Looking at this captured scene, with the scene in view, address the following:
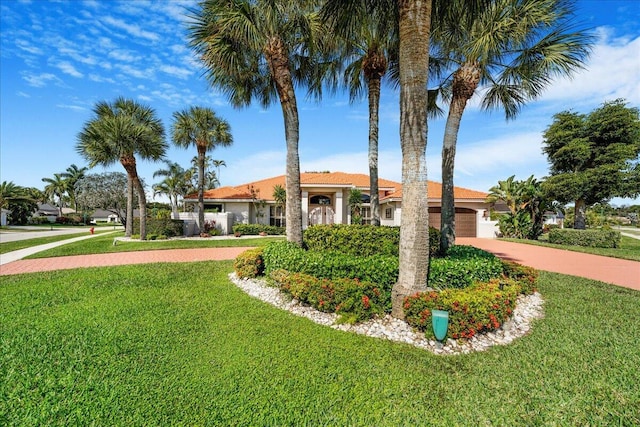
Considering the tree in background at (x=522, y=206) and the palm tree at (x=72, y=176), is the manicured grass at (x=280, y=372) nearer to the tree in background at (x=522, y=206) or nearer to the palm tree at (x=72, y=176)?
the tree in background at (x=522, y=206)

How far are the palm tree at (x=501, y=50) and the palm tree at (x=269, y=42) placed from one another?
3951 millimetres

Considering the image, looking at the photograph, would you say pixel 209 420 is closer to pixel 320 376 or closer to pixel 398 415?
pixel 320 376

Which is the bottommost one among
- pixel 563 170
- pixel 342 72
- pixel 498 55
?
pixel 563 170

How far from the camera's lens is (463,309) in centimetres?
450

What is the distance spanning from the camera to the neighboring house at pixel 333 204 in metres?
22.4

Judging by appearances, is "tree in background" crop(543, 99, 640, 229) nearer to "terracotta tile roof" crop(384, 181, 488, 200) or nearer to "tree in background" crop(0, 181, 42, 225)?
"terracotta tile roof" crop(384, 181, 488, 200)

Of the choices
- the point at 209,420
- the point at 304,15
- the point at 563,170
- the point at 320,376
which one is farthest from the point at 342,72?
the point at 563,170

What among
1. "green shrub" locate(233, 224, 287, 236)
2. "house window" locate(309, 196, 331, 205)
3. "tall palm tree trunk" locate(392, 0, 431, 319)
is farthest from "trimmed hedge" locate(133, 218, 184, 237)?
"tall palm tree trunk" locate(392, 0, 431, 319)

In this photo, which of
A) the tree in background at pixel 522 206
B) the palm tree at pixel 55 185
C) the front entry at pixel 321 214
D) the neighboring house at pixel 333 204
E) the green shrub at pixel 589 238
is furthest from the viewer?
the palm tree at pixel 55 185

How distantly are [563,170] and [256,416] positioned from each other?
29.3 m

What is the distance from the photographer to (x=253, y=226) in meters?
22.9

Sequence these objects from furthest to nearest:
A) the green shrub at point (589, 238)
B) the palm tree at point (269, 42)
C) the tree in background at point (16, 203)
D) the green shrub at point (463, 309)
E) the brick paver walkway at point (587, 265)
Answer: the tree in background at point (16, 203) < the green shrub at point (589, 238) < the brick paver walkway at point (587, 265) < the palm tree at point (269, 42) < the green shrub at point (463, 309)

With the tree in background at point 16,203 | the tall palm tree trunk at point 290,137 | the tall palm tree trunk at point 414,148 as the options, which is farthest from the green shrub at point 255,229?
the tree in background at point 16,203

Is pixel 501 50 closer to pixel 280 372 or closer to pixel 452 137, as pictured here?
pixel 452 137
